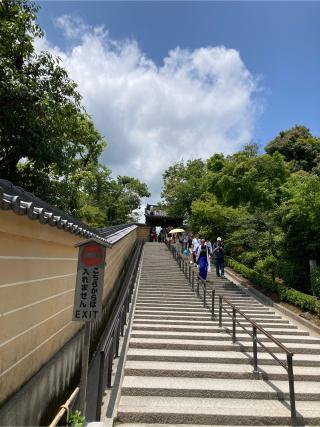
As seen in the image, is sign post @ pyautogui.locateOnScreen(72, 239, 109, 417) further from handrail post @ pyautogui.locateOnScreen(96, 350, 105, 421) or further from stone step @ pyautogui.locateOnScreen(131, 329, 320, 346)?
stone step @ pyautogui.locateOnScreen(131, 329, 320, 346)

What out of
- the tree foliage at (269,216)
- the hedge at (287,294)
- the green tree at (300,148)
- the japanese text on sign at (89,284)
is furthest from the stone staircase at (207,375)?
the green tree at (300,148)

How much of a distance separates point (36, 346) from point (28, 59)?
8.25 meters

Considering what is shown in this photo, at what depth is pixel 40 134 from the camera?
368 inches

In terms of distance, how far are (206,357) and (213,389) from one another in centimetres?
126

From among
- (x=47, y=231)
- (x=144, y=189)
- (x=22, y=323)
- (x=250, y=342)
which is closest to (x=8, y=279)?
(x=22, y=323)

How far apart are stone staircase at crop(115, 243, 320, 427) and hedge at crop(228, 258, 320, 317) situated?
845mm

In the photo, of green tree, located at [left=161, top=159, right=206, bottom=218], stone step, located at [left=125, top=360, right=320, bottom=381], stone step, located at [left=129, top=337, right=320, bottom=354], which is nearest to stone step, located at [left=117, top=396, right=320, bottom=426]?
stone step, located at [left=125, top=360, right=320, bottom=381]

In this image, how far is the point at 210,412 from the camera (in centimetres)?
480

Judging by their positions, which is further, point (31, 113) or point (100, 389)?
point (31, 113)

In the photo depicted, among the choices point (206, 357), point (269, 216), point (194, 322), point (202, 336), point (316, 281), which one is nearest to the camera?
point (206, 357)

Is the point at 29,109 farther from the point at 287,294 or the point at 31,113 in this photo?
the point at 287,294

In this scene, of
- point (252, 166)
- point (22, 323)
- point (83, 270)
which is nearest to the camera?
point (22, 323)

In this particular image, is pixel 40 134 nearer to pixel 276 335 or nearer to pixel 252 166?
pixel 276 335

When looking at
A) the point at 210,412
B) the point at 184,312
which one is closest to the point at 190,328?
the point at 184,312
